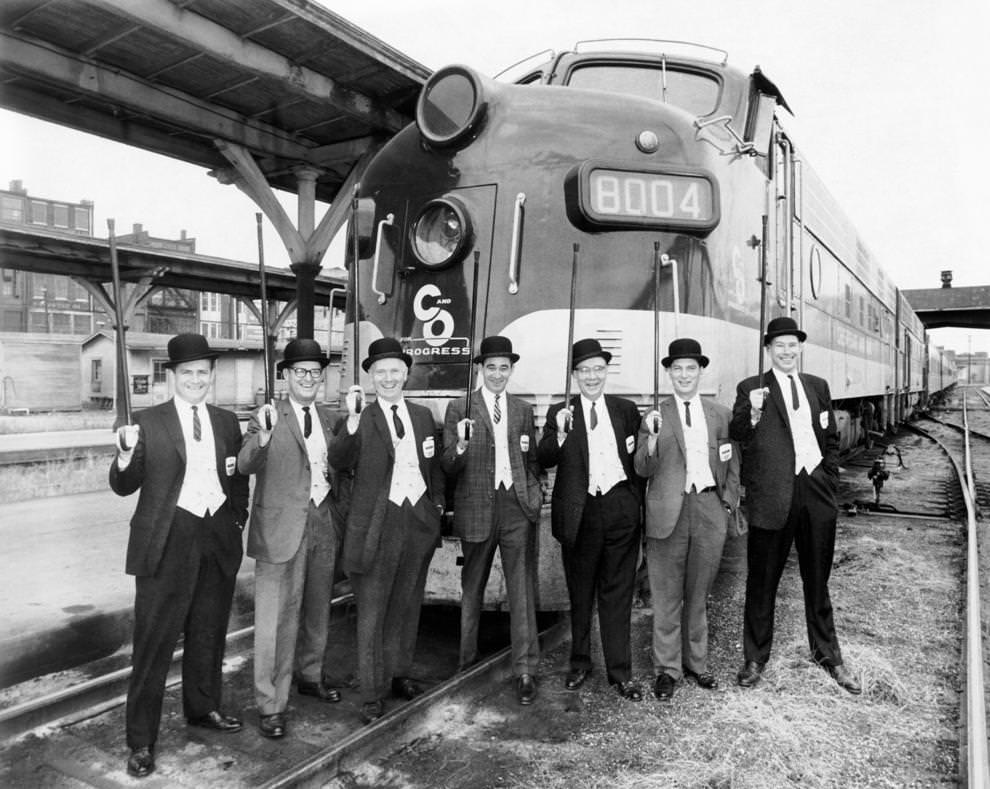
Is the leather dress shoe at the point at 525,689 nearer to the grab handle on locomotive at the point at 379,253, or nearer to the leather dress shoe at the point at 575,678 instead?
the leather dress shoe at the point at 575,678

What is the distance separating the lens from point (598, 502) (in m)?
3.97

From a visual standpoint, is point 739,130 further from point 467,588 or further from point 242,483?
point 242,483

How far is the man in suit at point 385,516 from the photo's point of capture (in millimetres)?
3676

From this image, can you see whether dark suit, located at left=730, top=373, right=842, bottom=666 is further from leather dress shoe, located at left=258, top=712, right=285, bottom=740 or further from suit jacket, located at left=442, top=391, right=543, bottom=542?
leather dress shoe, located at left=258, top=712, right=285, bottom=740

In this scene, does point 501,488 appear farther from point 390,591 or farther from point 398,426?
point 390,591

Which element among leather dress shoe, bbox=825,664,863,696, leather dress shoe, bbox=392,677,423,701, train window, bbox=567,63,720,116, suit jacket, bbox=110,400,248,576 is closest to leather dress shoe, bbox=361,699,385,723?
leather dress shoe, bbox=392,677,423,701

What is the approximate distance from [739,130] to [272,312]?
20644 millimetres

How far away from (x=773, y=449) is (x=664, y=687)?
1.32 metres

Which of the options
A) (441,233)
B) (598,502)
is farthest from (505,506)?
(441,233)

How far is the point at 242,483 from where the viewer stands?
11.7 ft

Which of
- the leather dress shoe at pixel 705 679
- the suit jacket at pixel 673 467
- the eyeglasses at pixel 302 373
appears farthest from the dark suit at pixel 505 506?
the leather dress shoe at pixel 705 679

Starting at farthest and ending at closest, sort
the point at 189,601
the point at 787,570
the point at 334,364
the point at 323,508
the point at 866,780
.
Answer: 1. the point at 334,364
2. the point at 787,570
3. the point at 323,508
4. the point at 189,601
5. the point at 866,780

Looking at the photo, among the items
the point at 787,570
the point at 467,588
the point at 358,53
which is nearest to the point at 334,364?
the point at 358,53

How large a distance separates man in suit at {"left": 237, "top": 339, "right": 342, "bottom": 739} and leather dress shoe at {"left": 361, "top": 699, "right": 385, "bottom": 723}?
355 millimetres
